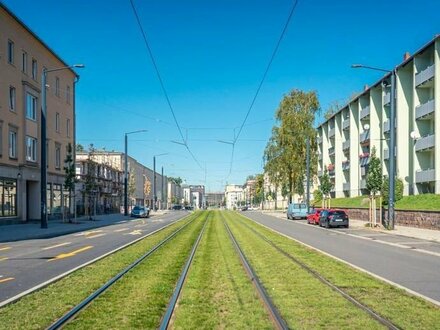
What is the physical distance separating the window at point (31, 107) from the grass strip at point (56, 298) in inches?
1218

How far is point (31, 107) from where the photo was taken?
145 feet

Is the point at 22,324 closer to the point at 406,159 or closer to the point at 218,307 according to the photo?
the point at 218,307

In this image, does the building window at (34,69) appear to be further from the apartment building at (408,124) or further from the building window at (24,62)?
the apartment building at (408,124)

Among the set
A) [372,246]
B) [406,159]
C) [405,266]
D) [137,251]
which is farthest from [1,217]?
[406,159]

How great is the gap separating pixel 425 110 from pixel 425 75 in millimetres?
2915

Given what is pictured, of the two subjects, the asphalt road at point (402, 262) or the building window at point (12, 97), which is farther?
the building window at point (12, 97)

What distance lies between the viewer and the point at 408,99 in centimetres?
5256

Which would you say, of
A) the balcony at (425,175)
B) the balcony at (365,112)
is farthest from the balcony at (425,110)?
the balcony at (365,112)

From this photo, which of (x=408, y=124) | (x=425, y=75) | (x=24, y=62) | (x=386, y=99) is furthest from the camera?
(x=386, y=99)

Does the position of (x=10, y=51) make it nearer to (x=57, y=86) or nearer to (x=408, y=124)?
(x=57, y=86)

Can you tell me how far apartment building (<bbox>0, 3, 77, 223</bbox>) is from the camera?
38594mm

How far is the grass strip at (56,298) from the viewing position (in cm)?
799

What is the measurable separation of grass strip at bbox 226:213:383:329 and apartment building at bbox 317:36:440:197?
74.0ft

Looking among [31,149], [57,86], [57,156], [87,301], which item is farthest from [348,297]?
[57,86]
